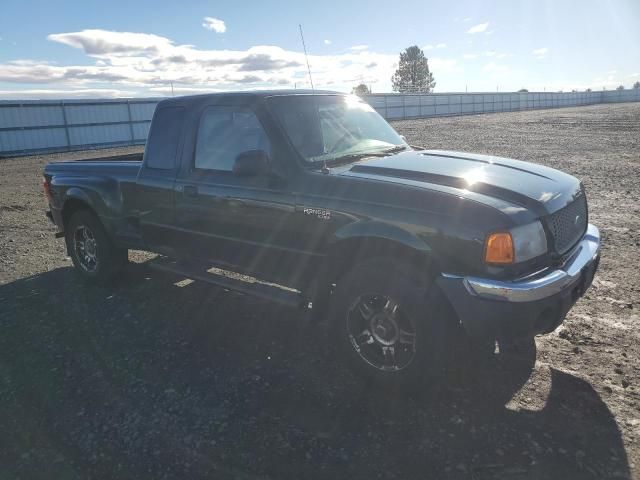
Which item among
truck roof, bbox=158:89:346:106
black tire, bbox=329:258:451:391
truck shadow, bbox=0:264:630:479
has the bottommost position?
truck shadow, bbox=0:264:630:479

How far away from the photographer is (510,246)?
9.64 feet

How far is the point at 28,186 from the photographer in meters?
13.5

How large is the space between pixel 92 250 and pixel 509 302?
473 centimetres

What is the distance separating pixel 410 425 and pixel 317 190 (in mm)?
1678

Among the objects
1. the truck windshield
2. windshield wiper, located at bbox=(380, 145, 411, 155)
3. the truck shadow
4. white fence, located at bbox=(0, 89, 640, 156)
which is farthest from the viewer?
white fence, located at bbox=(0, 89, 640, 156)

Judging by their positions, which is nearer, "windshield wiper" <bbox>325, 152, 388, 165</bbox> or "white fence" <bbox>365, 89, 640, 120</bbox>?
"windshield wiper" <bbox>325, 152, 388, 165</bbox>

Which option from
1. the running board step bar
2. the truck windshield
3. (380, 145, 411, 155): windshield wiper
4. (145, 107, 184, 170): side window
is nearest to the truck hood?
(380, 145, 411, 155): windshield wiper

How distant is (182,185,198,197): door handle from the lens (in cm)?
441

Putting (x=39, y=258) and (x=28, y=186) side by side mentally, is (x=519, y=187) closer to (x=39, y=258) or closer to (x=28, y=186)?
(x=39, y=258)

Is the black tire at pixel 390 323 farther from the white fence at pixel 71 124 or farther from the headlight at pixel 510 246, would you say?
the white fence at pixel 71 124

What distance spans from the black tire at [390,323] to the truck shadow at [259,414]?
0.58 feet

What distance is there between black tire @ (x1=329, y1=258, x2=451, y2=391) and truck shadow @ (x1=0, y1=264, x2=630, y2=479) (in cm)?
18

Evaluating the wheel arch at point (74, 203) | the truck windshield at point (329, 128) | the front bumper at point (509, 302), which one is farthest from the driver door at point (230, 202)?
the wheel arch at point (74, 203)

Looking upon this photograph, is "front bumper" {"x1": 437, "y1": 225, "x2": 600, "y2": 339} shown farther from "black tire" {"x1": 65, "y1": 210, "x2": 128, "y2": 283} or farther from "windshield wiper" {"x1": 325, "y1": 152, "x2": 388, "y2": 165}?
"black tire" {"x1": 65, "y1": 210, "x2": 128, "y2": 283}
